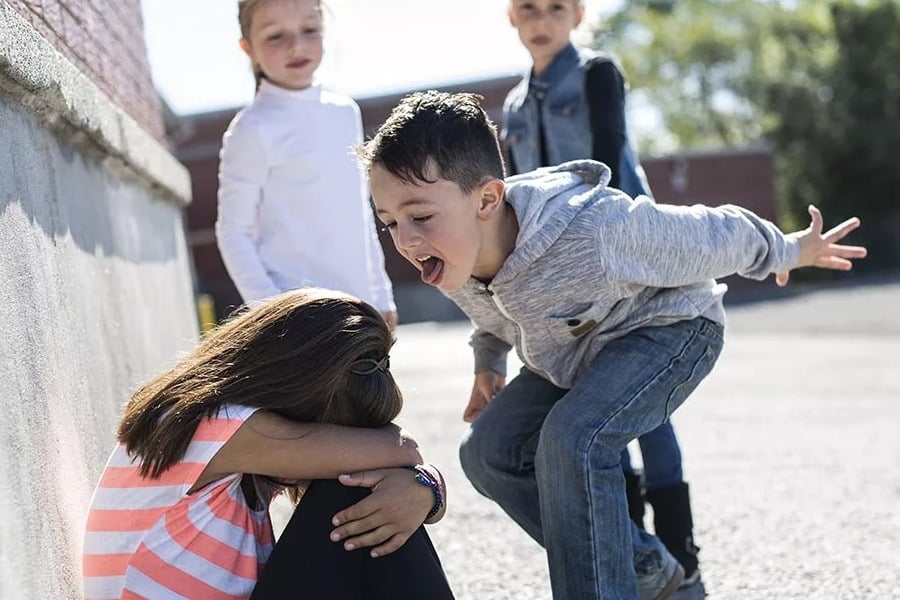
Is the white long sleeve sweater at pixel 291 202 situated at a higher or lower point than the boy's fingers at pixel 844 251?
higher

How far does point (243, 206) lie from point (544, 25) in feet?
3.98

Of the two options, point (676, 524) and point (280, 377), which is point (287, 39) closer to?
point (280, 377)

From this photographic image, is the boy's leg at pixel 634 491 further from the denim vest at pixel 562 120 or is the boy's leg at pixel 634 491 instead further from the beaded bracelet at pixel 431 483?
the beaded bracelet at pixel 431 483

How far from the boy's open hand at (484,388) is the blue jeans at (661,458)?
1.73 feet

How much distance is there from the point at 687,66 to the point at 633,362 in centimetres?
5343

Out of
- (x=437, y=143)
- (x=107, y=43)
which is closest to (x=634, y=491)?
(x=437, y=143)

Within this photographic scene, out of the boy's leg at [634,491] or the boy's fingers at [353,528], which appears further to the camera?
the boy's leg at [634,491]

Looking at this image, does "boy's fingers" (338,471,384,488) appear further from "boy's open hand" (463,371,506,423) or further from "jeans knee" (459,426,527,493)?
"boy's open hand" (463,371,506,423)

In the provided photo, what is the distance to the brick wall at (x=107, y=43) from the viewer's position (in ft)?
11.9

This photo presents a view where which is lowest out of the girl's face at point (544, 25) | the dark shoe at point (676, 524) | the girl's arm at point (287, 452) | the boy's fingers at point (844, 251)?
the dark shoe at point (676, 524)

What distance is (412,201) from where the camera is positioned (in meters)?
2.85

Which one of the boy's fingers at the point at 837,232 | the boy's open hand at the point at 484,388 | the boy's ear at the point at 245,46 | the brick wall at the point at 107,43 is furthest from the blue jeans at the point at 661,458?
the brick wall at the point at 107,43

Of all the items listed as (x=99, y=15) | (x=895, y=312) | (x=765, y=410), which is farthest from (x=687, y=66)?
(x=99, y=15)

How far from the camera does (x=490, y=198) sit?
2943mm
